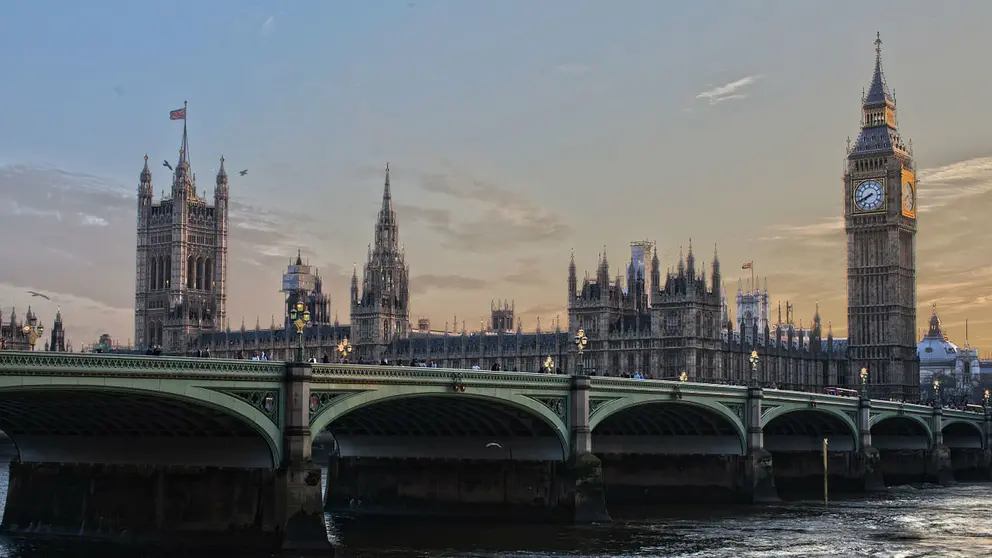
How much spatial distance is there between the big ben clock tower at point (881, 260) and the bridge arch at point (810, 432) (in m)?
75.7

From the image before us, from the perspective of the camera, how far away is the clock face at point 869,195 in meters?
192

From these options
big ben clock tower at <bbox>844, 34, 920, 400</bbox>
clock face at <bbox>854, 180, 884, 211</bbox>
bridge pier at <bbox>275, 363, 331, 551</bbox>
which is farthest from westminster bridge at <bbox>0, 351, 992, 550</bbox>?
clock face at <bbox>854, 180, 884, 211</bbox>

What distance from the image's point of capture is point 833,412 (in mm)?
109375

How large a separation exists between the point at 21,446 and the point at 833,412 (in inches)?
2515

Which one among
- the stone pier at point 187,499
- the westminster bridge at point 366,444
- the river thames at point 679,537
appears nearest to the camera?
the westminster bridge at point 366,444

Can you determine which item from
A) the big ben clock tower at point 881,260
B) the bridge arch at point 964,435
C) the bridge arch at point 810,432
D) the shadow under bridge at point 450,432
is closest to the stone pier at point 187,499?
the shadow under bridge at point 450,432

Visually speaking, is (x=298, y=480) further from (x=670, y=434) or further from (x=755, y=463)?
(x=670, y=434)

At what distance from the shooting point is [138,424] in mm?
62906

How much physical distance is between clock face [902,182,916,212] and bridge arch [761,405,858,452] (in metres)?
83.1

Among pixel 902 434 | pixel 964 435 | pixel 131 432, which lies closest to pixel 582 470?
pixel 131 432

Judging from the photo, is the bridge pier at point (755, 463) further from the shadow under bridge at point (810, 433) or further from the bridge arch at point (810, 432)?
the shadow under bridge at point (810, 433)

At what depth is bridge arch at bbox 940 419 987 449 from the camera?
148m

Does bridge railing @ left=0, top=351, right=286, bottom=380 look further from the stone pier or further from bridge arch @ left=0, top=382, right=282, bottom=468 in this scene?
the stone pier

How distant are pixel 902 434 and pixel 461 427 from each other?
67689 mm
